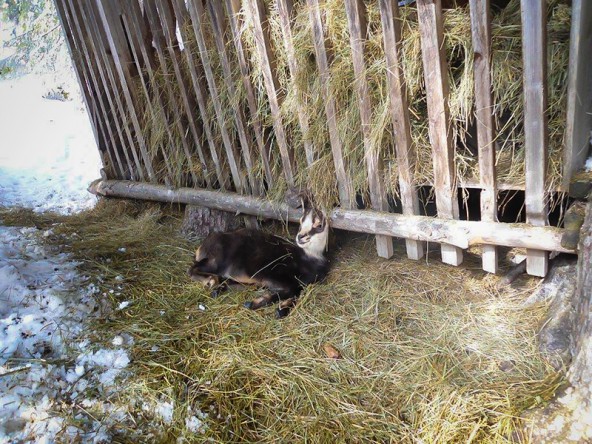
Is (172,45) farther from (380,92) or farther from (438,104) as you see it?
(438,104)

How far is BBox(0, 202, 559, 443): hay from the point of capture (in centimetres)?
234

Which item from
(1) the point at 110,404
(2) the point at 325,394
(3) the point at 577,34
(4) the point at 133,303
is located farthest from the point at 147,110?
(3) the point at 577,34

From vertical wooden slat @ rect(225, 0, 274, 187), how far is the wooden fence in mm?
11

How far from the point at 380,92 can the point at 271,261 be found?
4.87ft

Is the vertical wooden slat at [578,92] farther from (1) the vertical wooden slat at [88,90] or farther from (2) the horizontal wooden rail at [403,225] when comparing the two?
(1) the vertical wooden slat at [88,90]

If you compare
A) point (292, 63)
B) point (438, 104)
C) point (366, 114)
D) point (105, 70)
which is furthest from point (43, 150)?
point (438, 104)

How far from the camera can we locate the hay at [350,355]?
7.68ft

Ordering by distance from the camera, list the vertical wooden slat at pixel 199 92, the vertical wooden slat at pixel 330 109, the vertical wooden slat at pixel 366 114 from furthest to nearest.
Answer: the vertical wooden slat at pixel 199 92, the vertical wooden slat at pixel 330 109, the vertical wooden slat at pixel 366 114

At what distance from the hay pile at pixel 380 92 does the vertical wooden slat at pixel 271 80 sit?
5 centimetres

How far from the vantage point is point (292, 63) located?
3320 millimetres

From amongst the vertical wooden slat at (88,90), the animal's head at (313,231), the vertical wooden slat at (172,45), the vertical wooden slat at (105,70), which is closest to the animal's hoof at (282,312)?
the animal's head at (313,231)

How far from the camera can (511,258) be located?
3332 millimetres

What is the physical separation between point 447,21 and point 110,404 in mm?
2828

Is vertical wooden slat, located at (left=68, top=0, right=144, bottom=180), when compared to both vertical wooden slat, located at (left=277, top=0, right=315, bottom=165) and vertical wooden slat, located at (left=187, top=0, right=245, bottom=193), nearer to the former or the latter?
vertical wooden slat, located at (left=187, top=0, right=245, bottom=193)
